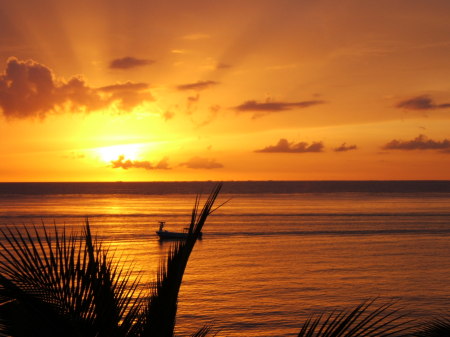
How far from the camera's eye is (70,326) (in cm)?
309

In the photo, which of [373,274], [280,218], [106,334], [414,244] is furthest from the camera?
[280,218]

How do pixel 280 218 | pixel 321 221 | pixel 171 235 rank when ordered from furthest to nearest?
1. pixel 280 218
2. pixel 321 221
3. pixel 171 235

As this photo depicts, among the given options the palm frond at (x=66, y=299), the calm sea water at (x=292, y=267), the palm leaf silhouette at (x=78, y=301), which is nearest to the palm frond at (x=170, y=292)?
the palm leaf silhouette at (x=78, y=301)

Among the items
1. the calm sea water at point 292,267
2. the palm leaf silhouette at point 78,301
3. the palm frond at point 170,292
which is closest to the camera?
the palm leaf silhouette at point 78,301

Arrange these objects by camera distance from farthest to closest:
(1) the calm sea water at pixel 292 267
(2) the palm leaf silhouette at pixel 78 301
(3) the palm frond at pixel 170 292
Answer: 1. (1) the calm sea water at pixel 292 267
2. (3) the palm frond at pixel 170 292
3. (2) the palm leaf silhouette at pixel 78 301

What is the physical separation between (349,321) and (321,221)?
352 ft

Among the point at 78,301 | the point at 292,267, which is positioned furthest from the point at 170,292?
the point at 292,267

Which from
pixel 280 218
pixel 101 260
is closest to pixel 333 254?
pixel 280 218

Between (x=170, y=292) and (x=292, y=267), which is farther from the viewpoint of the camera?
(x=292, y=267)

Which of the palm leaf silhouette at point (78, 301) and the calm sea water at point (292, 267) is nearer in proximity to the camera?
the palm leaf silhouette at point (78, 301)

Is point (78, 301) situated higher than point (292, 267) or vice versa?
point (78, 301)

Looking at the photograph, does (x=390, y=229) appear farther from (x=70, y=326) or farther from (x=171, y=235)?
(x=70, y=326)

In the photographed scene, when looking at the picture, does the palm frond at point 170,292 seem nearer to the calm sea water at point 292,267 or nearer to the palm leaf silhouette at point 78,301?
the palm leaf silhouette at point 78,301

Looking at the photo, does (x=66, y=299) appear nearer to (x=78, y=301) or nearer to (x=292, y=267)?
(x=78, y=301)
